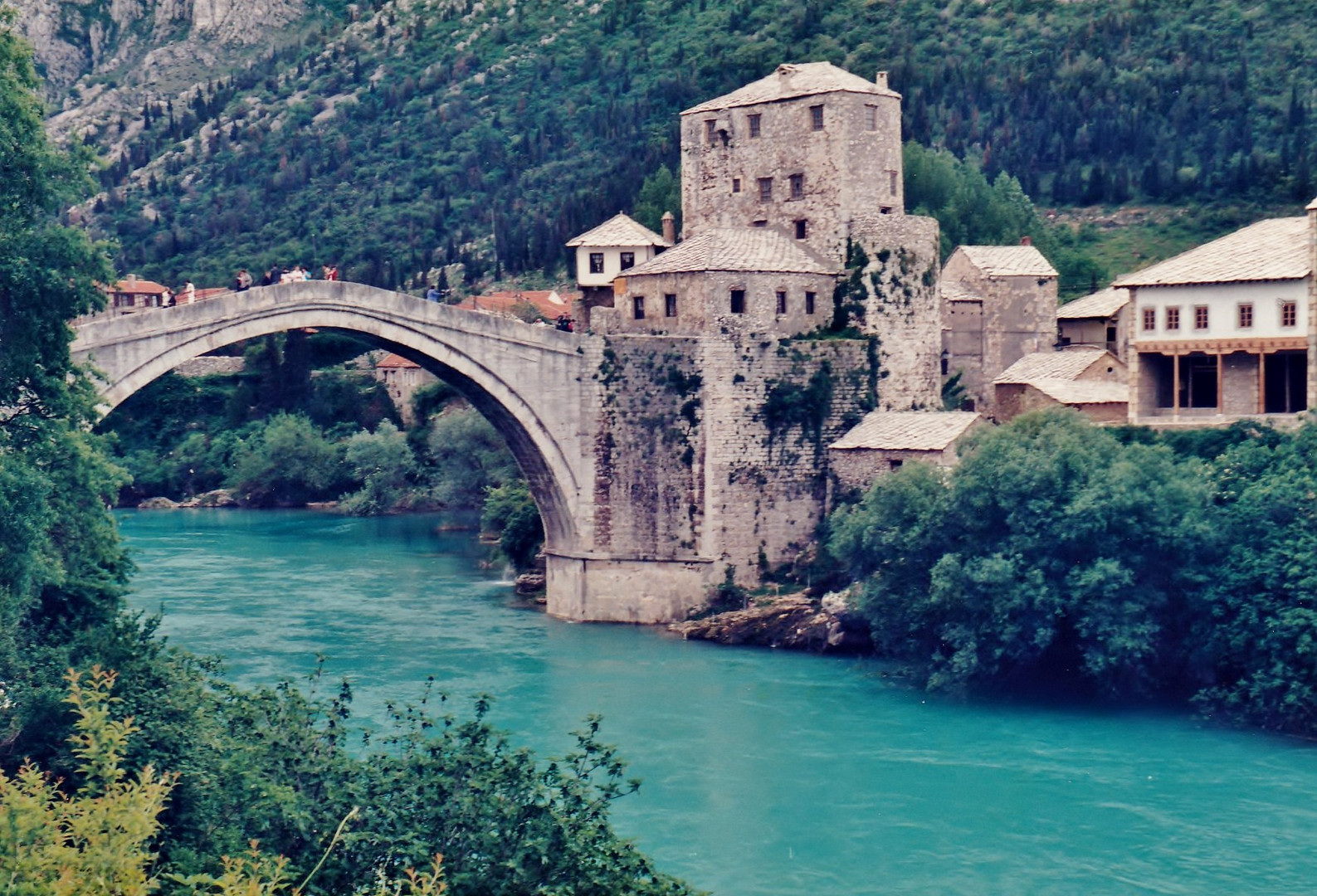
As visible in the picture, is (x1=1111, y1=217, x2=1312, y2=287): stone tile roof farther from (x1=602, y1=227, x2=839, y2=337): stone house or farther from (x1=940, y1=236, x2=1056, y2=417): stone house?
(x1=940, y1=236, x2=1056, y2=417): stone house

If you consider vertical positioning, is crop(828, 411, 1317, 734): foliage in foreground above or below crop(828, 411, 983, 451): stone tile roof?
below

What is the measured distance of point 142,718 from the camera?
60.0ft

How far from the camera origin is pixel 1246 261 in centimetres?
3228

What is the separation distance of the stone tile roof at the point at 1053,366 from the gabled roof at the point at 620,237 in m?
8.69

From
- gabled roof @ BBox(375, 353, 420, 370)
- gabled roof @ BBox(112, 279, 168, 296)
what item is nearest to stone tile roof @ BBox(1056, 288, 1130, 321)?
gabled roof @ BBox(375, 353, 420, 370)

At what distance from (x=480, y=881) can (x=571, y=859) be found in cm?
82

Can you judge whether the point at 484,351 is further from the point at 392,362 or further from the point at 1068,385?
the point at 392,362

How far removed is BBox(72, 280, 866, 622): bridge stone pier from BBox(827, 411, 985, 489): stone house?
0.69 m

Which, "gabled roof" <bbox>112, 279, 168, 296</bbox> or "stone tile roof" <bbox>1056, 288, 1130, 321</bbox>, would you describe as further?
"gabled roof" <bbox>112, 279, 168, 296</bbox>

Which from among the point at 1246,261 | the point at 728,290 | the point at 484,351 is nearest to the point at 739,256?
the point at 728,290

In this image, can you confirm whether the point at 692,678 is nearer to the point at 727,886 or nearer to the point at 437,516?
the point at 727,886

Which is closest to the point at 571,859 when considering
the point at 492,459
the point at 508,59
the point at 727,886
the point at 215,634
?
the point at 727,886

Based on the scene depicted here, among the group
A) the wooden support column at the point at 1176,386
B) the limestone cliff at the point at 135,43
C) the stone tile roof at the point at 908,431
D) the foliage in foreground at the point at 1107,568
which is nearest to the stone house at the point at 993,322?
the stone tile roof at the point at 908,431

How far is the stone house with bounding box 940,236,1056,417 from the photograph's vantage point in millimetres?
42062
